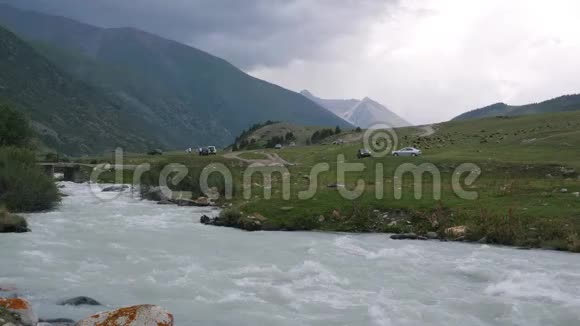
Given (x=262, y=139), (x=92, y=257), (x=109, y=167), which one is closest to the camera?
(x=92, y=257)

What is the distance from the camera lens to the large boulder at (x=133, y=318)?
14202mm

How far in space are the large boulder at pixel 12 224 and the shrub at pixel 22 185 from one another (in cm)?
958

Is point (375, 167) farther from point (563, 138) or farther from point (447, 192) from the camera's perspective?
point (563, 138)

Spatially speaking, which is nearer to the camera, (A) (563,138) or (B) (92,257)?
(B) (92,257)

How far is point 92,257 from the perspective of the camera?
2788 centimetres

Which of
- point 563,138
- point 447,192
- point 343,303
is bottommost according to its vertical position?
point 343,303

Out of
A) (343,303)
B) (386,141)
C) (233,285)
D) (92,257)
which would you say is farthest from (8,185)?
(386,141)

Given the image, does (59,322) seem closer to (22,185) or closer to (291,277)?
(291,277)

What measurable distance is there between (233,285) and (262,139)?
140925 mm

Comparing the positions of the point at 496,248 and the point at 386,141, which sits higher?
the point at 386,141

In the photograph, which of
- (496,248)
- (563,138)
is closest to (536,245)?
(496,248)

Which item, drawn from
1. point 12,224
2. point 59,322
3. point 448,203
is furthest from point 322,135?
point 59,322

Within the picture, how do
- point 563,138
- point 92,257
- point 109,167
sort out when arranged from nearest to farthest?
point 92,257 < point 563,138 < point 109,167

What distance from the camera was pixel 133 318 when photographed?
1427cm
